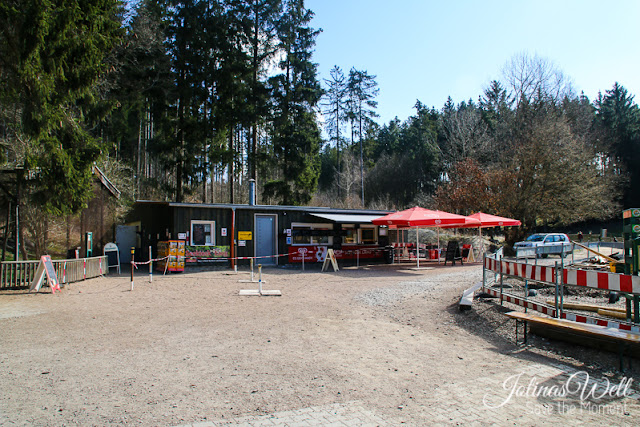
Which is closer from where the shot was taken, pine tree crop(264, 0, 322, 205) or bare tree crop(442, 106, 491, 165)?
pine tree crop(264, 0, 322, 205)

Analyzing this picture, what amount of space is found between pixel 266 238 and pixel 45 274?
346 inches

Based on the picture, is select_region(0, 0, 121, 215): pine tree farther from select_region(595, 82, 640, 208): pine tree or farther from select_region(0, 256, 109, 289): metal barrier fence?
select_region(595, 82, 640, 208): pine tree

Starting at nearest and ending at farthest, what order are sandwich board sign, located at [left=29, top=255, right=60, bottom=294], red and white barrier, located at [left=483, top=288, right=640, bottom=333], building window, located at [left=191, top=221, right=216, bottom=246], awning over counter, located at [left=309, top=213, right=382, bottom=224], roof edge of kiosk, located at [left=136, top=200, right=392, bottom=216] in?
red and white barrier, located at [left=483, top=288, right=640, bottom=333]
sandwich board sign, located at [left=29, top=255, right=60, bottom=294]
roof edge of kiosk, located at [left=136, top=200, right=392, bottom=216]
building window, located at [left=191, top=221, right=216, bottom=246]
awning over counter, located at [left=309, top=213, right=382, bottom=224]

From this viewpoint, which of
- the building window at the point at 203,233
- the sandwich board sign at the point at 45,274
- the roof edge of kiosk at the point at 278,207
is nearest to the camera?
the sandwich board sign at the point at 45,274

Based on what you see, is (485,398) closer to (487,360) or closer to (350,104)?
(487,360)

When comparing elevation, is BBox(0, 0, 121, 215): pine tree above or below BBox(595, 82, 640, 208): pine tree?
below

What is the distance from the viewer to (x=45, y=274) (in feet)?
36.6

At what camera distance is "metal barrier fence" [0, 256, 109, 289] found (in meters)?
11.0

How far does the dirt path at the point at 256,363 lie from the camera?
148 inches

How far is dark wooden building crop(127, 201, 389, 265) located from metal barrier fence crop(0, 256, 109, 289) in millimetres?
3633

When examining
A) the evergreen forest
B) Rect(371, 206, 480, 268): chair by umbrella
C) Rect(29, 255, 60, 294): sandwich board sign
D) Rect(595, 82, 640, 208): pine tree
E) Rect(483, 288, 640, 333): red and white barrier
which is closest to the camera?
Rect(483, 288, 640, 333): red and white barrier

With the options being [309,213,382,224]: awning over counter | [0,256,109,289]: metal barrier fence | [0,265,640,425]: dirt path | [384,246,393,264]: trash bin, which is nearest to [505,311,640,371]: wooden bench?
[0,265,640,425]: dirt path

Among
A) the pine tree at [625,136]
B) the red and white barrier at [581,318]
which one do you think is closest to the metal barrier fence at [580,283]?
the red and white barrier at [581,318]

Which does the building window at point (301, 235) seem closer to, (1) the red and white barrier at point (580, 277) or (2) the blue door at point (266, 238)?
(2) the blue door at point (266, 238)
